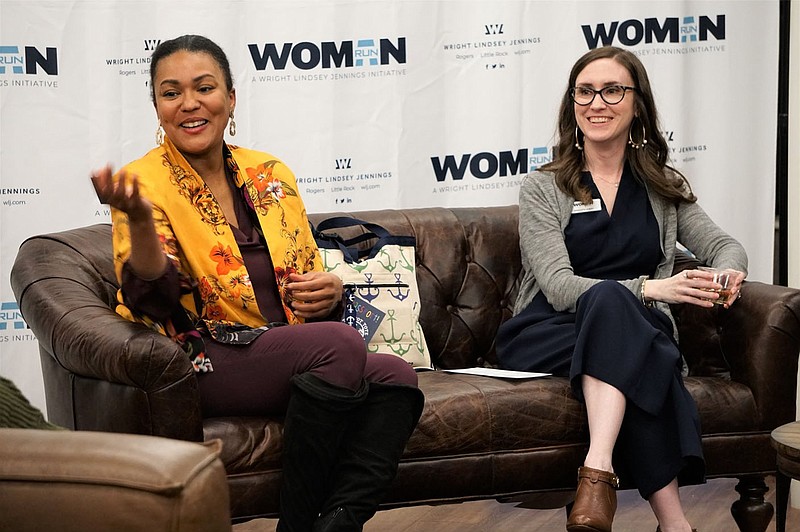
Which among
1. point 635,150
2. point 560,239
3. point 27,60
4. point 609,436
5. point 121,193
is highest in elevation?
point 27,60

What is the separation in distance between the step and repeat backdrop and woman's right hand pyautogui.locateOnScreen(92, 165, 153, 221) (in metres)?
1.61

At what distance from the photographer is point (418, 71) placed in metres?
3.77

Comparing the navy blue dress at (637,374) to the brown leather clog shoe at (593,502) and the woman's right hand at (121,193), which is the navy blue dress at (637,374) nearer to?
the brown leather clog shoe at (593,502)

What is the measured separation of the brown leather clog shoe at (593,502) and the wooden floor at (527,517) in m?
0.83

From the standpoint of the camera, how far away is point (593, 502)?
7.81 ft

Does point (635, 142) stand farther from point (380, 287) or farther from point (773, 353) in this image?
point (380, 287)

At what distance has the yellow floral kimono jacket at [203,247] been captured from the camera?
2.28 meters

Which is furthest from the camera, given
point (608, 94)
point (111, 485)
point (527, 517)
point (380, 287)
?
point (527, 517)

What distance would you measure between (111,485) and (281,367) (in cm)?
108

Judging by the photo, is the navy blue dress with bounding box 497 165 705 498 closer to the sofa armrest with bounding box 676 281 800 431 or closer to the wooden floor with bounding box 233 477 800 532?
the sofa armrest with bounding box 676 281 800 431

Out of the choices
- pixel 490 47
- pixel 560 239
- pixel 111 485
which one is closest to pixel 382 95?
pixel 490 47

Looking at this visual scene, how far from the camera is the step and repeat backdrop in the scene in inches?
138

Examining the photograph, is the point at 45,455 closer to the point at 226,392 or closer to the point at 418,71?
the point at 226,392

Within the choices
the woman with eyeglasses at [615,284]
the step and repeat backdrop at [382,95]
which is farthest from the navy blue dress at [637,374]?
the step and repeat backdrop at [382,95]
